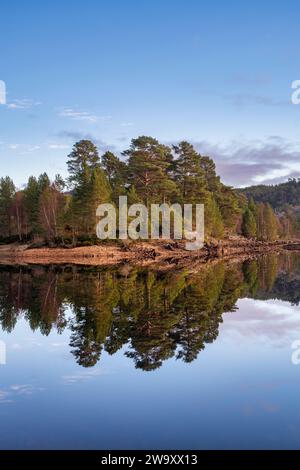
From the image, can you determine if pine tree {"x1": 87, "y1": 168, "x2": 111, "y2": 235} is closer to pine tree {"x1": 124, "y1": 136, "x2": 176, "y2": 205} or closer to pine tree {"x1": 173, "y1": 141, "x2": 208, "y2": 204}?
pine tree {"x1": 124, "y1": 136, "x2": 176, "y2": 205}

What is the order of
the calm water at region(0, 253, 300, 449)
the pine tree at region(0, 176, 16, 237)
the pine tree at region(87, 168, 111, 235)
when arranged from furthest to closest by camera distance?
1. the pine tree at region(0, 176, 16, 237)
2. the pine tree at region(87, 168, 111, 235)
3. the calm water at region(0, 253, 300, 449)

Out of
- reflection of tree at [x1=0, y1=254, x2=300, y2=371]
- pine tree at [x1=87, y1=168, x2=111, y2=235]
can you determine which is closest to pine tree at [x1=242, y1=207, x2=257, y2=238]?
pine tree at [x1=87, y1=168, x2=111, y2=235]

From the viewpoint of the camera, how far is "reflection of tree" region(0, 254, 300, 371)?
14.5m

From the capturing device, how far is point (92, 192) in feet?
201

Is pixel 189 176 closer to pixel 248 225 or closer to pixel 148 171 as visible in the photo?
pixel 148 171

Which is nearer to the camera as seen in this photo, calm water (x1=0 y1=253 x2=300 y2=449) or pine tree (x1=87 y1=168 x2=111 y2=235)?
calm water (x1=0 y1=253 x2=300 y2=449)

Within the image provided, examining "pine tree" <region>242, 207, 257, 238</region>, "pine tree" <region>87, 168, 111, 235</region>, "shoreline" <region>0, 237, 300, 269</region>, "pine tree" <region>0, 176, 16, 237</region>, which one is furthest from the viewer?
"pine tree" <region>242, 207, 257, 238</region>

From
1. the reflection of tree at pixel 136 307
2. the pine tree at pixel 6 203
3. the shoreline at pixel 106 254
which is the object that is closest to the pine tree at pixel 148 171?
the shoreline at pixel 106 254

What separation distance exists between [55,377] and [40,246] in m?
54.7

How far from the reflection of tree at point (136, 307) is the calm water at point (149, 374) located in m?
0.07

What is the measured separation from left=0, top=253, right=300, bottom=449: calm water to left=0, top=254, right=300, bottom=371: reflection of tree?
7cm

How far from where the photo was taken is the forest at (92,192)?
207 feet

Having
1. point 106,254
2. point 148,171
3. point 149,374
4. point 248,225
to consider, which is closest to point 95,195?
point 106,254

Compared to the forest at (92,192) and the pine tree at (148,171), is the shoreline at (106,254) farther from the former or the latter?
the pine tree at (148,171)
